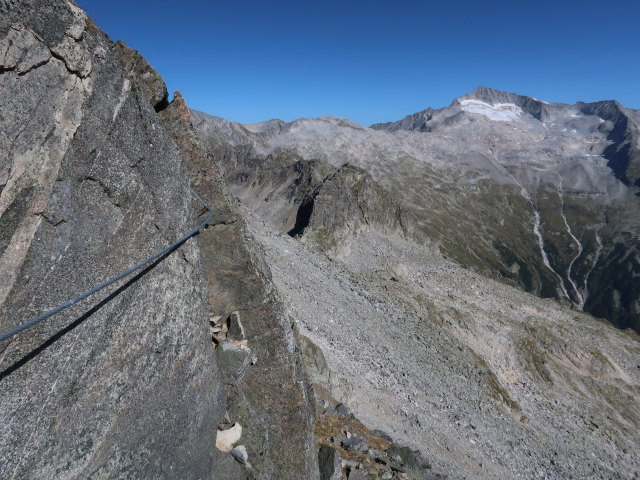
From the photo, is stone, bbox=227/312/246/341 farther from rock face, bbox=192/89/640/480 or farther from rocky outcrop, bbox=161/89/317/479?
rock face, bbox=192/89/640/480

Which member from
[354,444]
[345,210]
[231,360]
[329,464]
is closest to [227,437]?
[231,360]

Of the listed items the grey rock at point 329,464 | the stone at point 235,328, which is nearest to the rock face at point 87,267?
the stone at point 235,328

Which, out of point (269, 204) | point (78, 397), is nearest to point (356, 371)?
point (78, 397)

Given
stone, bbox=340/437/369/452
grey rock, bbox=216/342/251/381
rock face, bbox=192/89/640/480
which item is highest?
grey rock, bbox=216/342/251/381

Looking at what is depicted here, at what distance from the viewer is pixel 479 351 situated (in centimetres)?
5150

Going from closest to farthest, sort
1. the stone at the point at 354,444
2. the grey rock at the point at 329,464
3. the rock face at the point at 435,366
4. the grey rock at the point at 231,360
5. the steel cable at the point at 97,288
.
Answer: the steel cable at the point at 97,288, the grey rock at the point at 231,360, the grey rock at the point at 329,464, the stone at the point at 354,444, the rock face at the point at 435,366

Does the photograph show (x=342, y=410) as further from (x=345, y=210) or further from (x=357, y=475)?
(x=345, y=210)

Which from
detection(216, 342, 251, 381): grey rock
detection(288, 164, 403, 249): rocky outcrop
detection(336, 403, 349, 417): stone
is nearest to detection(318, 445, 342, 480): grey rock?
detection(216, 342, 251, 381): grey rock

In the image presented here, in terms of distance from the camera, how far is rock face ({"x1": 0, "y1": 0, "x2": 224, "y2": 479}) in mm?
5707

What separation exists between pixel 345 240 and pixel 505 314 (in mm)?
33626

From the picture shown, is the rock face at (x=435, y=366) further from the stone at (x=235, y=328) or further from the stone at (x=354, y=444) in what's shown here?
the stone at (x=235, y=328)

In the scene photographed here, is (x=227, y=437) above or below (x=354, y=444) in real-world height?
above

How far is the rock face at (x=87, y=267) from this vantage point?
571 cm

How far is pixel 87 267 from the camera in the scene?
6859 millimetres
